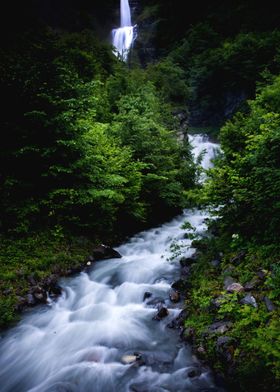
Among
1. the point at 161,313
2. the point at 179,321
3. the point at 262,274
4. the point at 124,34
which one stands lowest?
the point at 179,321

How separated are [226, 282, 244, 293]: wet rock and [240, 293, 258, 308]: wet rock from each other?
204 mm

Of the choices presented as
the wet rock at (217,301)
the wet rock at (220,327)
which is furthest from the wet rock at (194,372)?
the wet rock at (217,301)

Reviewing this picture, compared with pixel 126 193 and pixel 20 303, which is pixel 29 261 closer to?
pixel 20 303

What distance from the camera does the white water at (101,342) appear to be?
5.32 metres

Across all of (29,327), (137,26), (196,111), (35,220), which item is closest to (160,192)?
(35,220)

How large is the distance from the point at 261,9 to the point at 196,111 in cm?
1912

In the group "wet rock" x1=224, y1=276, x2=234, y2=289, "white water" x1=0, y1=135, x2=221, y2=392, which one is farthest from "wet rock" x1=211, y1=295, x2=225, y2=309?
"white water" x1=0, y1=135, x2=221, y2=392

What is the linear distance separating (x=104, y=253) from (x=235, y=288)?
5.18 m

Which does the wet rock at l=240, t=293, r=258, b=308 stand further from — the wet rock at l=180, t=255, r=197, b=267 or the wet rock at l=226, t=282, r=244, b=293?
the wet rock at l=180, t=255, r=197, b=267

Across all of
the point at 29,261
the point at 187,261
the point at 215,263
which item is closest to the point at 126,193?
the point at 187,261

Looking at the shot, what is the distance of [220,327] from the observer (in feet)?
17.6

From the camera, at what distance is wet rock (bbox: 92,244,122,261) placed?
10.0 metres

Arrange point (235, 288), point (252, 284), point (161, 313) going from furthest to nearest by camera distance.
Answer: point (161, 313) → point (235, 288) → point (252, 284)

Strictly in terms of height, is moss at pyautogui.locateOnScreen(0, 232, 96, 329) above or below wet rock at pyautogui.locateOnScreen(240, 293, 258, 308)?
above
